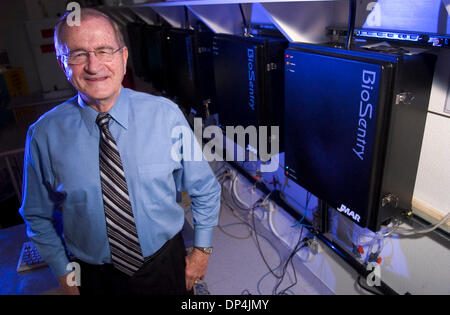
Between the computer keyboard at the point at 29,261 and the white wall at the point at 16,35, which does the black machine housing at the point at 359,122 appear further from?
the white wall at the point at 16,35

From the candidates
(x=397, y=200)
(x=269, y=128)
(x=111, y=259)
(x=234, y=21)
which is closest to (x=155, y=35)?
(x=234, y=21)

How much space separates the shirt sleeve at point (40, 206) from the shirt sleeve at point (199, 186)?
17.9 inches

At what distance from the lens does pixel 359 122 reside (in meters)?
0.90

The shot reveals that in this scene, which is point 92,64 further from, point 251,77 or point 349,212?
point 349,212

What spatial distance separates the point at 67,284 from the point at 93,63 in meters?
0.80

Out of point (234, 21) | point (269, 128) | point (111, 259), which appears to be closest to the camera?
point (111, 259)

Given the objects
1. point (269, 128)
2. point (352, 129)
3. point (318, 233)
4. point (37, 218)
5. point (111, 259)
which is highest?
Answer: point (352, 129)

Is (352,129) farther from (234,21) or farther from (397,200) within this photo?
(234,21)

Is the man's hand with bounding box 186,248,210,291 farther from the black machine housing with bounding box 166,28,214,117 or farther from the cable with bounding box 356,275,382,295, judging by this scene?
the black machine housing with bounding box 166,28,214,117

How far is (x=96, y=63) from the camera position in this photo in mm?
922

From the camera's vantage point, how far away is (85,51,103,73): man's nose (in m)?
0.91

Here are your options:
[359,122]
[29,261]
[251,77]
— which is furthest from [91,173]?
[359,122]

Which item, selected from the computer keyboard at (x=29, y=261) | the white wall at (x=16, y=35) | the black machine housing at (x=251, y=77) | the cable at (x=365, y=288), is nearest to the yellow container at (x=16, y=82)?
the white wall at (x=16, y=35)
